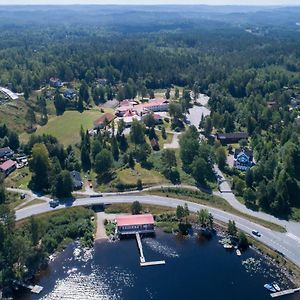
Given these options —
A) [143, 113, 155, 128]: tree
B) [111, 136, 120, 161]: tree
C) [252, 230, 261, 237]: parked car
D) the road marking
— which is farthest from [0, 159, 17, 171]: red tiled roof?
the road marking

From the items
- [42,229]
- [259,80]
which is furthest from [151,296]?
[259,80]

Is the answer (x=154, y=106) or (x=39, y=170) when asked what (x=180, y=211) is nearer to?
(x=39, y=170)

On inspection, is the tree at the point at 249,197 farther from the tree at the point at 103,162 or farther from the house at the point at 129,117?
the house at the point at 129,117

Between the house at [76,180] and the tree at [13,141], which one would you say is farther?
the tree at [13,141]

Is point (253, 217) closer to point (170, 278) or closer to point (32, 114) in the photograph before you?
point (170, 278)

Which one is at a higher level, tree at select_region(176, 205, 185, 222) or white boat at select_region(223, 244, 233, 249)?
tree at select_region(176, 205, 185, 222)

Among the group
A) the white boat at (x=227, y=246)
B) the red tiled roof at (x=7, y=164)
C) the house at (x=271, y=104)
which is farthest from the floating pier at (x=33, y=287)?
the house at (x=271, y=104)

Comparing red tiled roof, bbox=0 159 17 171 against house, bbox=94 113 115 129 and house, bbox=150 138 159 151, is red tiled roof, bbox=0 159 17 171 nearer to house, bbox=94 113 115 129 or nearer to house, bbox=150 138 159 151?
house, bbox=94 113 115 129
